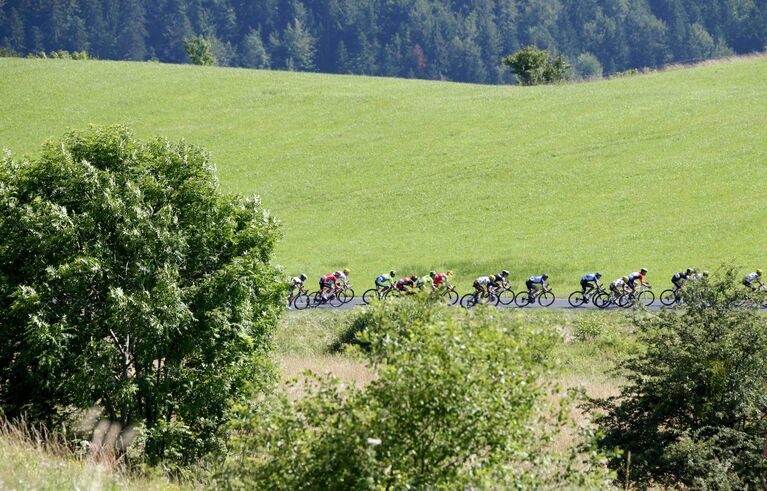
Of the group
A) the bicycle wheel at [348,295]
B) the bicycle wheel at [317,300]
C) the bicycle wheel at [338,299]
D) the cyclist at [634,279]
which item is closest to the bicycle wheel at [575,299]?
the cyclist at [634,279]

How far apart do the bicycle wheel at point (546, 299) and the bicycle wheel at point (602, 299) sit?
1.85 meters

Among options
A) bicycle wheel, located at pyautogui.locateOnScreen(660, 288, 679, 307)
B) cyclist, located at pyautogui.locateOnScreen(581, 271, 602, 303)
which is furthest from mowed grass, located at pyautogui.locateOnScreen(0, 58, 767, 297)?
cyclist, located at pyautogui.locateOnScreen(581, 271, 602, 303)

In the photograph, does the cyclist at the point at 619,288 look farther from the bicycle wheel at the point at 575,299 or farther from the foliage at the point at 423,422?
the foliage at the point at 423,422

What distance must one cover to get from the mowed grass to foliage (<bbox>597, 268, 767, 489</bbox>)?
23.5 metres

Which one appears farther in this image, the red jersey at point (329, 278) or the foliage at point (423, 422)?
the red jersey at point (329, 278)

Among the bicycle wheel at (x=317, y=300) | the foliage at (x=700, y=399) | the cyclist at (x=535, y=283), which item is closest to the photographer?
the foliage at (x=700, y=399)

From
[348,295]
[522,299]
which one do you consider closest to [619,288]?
[522,299]

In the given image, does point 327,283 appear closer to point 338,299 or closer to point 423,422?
point 338,299

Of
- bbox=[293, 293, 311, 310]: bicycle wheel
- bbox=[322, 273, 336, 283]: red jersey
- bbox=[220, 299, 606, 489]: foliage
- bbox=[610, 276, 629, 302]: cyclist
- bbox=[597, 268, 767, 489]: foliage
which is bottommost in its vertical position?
bbox=[293, 293, 311, 310]: bicycle wheel

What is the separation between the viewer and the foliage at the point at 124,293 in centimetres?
1811

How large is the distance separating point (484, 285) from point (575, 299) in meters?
4.37

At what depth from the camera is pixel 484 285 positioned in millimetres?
38156

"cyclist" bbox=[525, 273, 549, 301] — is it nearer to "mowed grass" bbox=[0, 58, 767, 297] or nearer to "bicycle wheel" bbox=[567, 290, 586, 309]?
"bicycle wheel" bbox=[567, 290, 586, 309]

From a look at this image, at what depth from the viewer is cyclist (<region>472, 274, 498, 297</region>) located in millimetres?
37688
